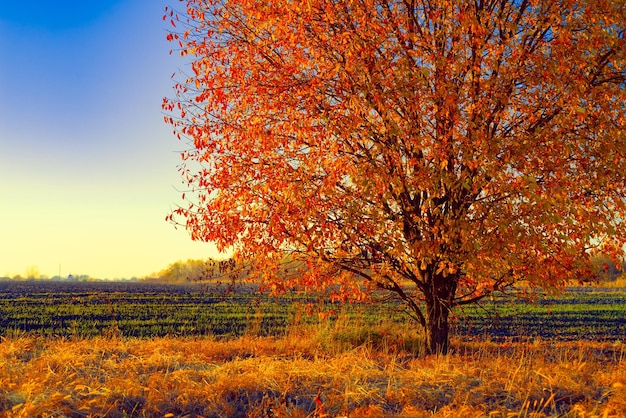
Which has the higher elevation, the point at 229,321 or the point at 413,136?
the point at 413,136

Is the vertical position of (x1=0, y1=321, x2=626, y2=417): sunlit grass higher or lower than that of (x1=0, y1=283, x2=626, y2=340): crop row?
higher

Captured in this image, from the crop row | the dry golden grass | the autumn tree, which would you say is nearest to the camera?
the dry golden grass

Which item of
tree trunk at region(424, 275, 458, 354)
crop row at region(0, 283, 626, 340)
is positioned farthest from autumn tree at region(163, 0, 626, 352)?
→ crop row at region(0, 283, 626, 340)

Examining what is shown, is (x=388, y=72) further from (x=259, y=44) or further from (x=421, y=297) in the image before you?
(x=421, y=297)

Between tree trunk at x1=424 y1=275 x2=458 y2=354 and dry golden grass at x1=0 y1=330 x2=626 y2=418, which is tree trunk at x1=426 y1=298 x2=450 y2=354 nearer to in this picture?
tree trunk at x1=424 y1=275 x2=458 y2=354

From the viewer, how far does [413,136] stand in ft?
32.3

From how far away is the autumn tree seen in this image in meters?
9.60

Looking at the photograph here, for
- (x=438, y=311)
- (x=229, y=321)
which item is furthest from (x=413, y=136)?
(x=229, y=321)

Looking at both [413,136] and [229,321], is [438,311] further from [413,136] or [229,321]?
[229,321]

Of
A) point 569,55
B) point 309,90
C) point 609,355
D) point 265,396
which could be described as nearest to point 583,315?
point 609,355

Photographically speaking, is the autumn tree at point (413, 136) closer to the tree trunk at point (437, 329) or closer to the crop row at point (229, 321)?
the tree trunk at point (437, 329)

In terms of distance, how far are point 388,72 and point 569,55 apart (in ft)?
10.7

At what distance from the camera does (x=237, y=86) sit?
11.0 metres

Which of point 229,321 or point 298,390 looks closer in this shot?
point 298,390
